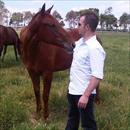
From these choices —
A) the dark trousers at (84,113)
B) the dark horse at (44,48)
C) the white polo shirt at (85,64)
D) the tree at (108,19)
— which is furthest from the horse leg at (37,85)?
the tree at (108,19)

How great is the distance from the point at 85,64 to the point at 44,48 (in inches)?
89.1

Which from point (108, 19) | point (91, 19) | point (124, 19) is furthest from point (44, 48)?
point (124, 19)

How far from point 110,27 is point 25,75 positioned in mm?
89106

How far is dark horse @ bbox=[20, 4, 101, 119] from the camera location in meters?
6.06

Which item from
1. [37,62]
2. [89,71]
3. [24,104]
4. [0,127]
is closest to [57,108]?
[24,104]

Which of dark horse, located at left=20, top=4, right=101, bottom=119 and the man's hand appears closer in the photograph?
the man's hand

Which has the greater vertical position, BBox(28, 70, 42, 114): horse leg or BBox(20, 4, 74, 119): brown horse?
BBox(20, 4, 74, 119): brown horse

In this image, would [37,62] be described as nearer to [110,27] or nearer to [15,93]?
[15,93]

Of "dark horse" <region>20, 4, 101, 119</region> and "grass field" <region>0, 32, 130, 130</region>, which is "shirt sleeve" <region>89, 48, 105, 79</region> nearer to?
"dark horse" <region>20, 4, 101, 119</region>

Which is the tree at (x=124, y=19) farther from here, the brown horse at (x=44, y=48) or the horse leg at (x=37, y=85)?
the horse leg at (x=37, y=85)

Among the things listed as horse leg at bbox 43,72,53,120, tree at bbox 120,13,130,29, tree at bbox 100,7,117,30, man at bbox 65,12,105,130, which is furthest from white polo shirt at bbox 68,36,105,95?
tree at bbox 120,13,130,29

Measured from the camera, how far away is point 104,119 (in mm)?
6105

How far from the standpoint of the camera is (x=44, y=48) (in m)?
6.65

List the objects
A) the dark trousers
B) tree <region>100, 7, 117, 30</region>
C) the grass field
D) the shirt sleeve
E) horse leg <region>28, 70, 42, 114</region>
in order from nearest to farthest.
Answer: the shirt sleeve, the dark trousers, the grass field, horse leg <region>28, 70, 42, 114</region>, tree <region>100, 7, 117, 30</region>
